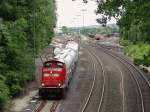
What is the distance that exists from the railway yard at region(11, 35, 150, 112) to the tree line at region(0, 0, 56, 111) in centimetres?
192

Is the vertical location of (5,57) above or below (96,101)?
above

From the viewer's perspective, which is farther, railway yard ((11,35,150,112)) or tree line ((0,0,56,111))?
tree line ((0,0,56,111))

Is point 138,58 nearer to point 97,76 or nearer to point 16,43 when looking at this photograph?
point 97,76

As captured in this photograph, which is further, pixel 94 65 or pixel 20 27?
pixel 94 65

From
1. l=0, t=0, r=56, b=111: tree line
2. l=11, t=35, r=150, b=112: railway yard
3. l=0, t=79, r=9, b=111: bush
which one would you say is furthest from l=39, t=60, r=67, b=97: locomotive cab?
l=0, t=79, r=9, b=111: bush

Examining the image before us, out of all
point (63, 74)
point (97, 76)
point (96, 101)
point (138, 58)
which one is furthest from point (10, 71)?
point (138, 58)

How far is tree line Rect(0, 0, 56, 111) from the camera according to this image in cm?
3728

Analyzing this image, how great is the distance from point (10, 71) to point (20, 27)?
213 inches

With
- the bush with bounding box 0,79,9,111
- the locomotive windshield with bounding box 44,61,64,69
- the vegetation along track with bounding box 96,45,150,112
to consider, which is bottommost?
the vegetation along track with bounding box 96,45,150,112

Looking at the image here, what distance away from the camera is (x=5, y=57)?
3816 cm

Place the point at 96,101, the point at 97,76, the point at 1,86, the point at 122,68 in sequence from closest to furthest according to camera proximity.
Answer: the point at 1,86 → the point at 96,101 → the point at 97,76 → the point at 122,68

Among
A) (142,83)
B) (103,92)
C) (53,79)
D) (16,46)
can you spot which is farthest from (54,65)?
(142,83)

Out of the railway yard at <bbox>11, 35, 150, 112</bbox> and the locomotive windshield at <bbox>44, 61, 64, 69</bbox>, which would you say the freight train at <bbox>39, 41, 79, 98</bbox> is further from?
the railway yard at <bbox>11, 35, 150, 112</bbox>

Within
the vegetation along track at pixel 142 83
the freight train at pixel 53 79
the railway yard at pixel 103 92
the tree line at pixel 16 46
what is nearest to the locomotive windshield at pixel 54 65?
the freight train at pixel 53 79
